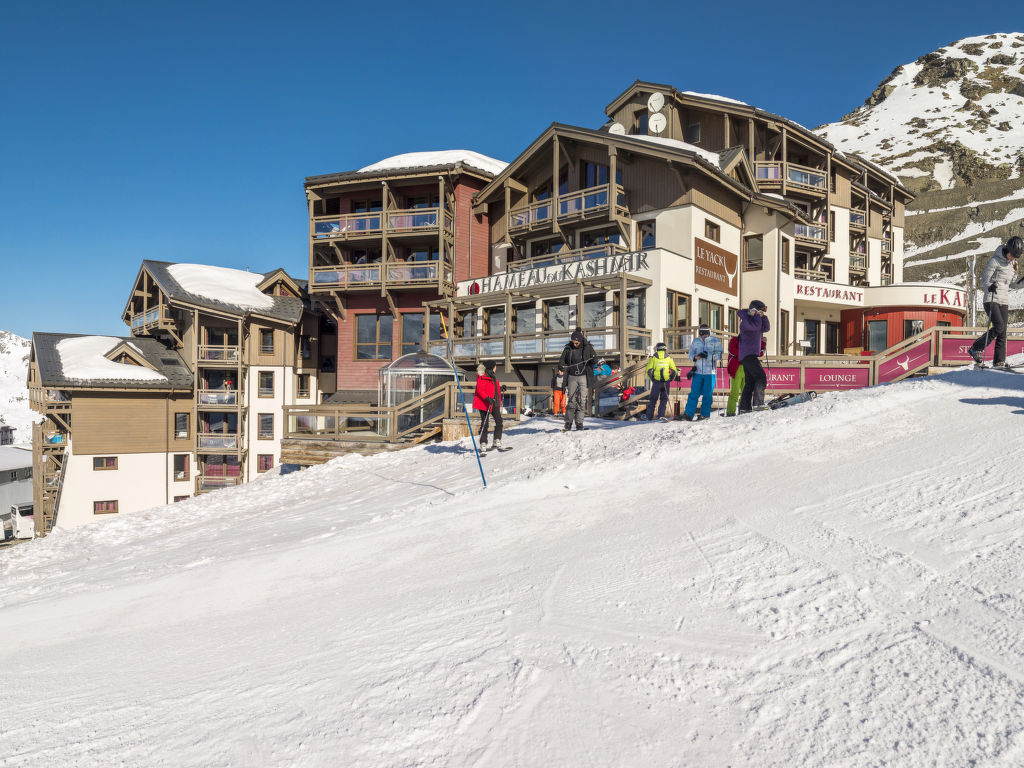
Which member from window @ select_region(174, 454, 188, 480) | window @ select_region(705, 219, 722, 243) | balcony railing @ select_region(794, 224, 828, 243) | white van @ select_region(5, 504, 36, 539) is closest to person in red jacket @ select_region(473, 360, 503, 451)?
window @ select_region(705, 219, 722, 243)

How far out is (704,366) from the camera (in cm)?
1162

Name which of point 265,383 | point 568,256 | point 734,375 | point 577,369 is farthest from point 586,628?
point 265,383

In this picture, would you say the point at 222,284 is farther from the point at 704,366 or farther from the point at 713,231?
the point at 704,366

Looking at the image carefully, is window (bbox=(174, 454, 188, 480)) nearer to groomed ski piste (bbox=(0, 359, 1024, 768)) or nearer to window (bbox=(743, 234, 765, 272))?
groomed ski piste (bbox=(0, 359, 1024, 768))

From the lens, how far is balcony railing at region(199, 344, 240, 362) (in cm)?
3103

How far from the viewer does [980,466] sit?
6.34m

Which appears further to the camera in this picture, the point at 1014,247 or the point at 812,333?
the point at 812,333

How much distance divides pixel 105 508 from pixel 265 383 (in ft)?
30.3

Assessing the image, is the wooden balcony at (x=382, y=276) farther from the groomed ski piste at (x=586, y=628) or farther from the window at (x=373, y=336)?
the groomed ski piste at (x=586, y=628)

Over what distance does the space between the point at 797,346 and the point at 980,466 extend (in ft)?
82.2

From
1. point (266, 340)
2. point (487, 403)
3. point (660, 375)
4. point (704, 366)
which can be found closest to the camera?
point (487, 403)

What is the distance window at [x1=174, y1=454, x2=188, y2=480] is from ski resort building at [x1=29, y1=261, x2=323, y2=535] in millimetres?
51

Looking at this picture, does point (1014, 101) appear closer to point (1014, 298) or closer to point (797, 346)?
point (1014, 298)

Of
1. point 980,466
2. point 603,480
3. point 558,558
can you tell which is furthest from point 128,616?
point 980,466
